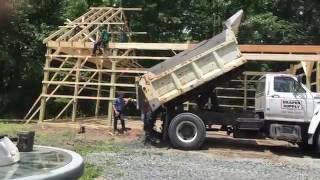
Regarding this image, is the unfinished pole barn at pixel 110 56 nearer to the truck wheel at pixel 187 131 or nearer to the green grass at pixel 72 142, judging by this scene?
the green grass at pixel 72 142

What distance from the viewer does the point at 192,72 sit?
51.9 ft

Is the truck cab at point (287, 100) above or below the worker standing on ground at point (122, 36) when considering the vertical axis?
below

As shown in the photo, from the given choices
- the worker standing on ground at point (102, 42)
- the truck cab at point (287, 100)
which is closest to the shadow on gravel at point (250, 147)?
the truck cab at point (287, 100)

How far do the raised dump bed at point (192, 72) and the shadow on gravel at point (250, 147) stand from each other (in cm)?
190

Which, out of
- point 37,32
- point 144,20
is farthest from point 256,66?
point 37,32

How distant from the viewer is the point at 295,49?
1950cm

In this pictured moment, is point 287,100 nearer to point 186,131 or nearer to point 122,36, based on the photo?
point 186,131

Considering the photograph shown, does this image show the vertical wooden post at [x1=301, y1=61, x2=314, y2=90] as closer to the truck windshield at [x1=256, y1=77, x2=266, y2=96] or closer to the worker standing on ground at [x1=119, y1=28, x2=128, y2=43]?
the truck windshield at [x1=256, y1=77, x2=266, y2=96]

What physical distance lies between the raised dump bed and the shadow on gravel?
1.90m

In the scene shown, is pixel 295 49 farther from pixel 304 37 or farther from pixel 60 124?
pixel 304 37

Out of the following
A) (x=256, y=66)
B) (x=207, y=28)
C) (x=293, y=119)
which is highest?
(x=207, y=28)

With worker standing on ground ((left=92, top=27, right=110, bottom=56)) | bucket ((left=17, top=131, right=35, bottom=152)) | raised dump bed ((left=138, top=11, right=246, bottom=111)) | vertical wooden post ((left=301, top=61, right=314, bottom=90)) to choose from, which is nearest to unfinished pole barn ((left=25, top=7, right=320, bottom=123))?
vertical wooden post ((left=301, top=61, right=314, bottom=90))

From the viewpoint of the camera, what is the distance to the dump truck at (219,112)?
15469 millimetres

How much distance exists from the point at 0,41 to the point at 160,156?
54.2 feet
